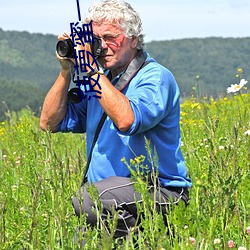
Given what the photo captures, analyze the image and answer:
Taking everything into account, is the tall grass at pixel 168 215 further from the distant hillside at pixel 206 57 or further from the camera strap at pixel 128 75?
the distant hillside at pixel 206 57

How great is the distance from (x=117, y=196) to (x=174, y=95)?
1.96ft

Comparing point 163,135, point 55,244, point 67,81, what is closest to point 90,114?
point 67,81

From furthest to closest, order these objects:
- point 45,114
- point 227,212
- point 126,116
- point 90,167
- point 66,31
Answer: point 45,114 → point 90,167 → point 66,31 → point 126,116 → point 227,212

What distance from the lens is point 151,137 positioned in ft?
11.5

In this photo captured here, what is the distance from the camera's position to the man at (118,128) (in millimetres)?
3373

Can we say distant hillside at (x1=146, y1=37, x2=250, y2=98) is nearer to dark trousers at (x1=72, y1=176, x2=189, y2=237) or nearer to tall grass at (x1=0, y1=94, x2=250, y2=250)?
dark trousers at (x1=72, y1=176, x2=189, y2=237)

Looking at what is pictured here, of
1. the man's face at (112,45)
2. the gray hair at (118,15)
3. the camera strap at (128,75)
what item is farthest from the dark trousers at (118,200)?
the gray hair at (118,15)

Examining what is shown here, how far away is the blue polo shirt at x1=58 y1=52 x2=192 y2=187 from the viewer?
133 inches

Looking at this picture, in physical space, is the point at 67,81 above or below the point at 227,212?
above

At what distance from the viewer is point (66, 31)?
3420 millimetres

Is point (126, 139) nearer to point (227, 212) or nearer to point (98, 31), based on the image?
point (98, 31)

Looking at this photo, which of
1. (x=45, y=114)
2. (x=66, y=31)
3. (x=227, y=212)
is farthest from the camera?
(x=45, y=114)

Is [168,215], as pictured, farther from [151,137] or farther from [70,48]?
[70,48]

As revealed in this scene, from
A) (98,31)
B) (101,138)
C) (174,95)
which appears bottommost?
(101,138)
